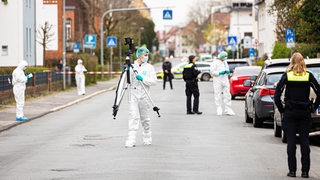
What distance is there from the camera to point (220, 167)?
12625 mm

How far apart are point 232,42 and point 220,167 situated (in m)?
47.4

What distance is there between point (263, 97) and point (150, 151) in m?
5.83

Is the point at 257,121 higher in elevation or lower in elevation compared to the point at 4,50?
lower

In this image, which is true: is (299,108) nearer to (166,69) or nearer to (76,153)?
(76,153)

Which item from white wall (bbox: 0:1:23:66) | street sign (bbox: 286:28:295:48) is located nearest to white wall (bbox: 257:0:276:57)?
white wall (bbox: 0:1:23:66)

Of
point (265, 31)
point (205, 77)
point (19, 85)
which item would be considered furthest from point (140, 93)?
point (265, 31)

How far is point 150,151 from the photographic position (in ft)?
48.6

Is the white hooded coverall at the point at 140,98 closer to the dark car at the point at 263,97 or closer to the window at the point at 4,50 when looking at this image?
the dark car at the point at 263,97

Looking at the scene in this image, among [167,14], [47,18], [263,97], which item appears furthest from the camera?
[47,18]

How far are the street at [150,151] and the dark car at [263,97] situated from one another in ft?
1.15

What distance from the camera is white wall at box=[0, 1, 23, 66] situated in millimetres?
56781

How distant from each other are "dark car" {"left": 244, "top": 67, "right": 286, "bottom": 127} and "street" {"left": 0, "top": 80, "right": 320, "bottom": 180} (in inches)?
13.8

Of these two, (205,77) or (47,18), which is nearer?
(205,77)

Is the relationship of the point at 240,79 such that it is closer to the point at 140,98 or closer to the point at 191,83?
the point at 191,83
